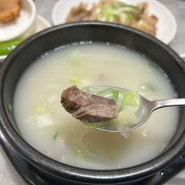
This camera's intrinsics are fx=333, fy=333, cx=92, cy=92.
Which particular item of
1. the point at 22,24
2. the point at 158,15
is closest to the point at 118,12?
the point at 158,15

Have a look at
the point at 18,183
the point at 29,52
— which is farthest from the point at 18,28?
Result: the point at 18,183

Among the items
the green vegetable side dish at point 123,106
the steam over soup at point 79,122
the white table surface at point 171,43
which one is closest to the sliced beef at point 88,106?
the green vegetable side dish at point 123,106

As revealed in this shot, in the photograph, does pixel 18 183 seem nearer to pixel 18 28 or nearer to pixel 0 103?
pixel 0 103

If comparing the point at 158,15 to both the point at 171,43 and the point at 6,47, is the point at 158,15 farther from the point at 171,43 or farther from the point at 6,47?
the point at 6,47

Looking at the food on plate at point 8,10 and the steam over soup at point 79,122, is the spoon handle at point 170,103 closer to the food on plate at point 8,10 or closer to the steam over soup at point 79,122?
the steam over soup at point 79,122

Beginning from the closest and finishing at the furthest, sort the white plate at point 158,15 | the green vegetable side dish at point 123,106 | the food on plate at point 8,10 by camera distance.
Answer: the green vegetable side dish at point 123,106 < the food on plate at point 8,10 < the white plate at point 158,15

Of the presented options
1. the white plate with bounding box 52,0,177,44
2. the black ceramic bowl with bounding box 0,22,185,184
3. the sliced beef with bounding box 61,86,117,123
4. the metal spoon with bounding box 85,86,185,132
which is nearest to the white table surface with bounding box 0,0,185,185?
the white plate with bounding box 52,0,177,44
